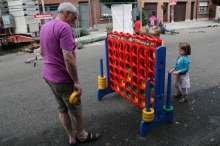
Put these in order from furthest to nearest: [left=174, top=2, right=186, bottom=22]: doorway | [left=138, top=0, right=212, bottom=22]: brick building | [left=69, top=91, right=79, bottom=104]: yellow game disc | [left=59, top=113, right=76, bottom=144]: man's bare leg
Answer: [left=174, top=2, right=186, bottom=22]: doorway, [left=138, top=0, right=212, bottom=22]: brick building, [left=59, top=113, right=76, bottom=144]: man's bare leg, [left=69, top=91, right=79, bottom=104]: yellow game disc

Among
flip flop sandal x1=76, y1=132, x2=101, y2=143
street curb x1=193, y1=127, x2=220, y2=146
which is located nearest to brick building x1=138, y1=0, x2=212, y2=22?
street curb x1=193, y1=127, x2=220, y2=146

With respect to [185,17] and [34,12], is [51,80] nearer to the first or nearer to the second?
[34,12]

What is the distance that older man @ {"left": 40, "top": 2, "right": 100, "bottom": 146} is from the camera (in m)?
2.32

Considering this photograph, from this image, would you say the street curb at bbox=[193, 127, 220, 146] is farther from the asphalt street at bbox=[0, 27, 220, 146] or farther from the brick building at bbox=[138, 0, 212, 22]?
the brick building at bbox=[138, 0, 212, 22]

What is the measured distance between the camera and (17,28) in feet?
40.0

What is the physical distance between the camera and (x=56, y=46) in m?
2.41

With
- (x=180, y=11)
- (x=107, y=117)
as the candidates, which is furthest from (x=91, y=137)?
(x=180, y=11)

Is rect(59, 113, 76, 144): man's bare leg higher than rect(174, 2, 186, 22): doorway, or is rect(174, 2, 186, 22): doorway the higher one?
rect(174, 2, 186, 22): doorway

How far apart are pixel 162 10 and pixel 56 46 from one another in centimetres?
2503

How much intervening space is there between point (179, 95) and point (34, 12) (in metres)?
10.9

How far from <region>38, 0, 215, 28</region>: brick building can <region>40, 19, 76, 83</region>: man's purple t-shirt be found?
57.4ft

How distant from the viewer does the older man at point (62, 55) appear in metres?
2.32

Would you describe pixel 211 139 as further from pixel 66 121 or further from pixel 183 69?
pixel 66 121

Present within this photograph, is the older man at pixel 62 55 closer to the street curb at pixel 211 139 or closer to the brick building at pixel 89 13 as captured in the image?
the street curb at pixel 211 139
